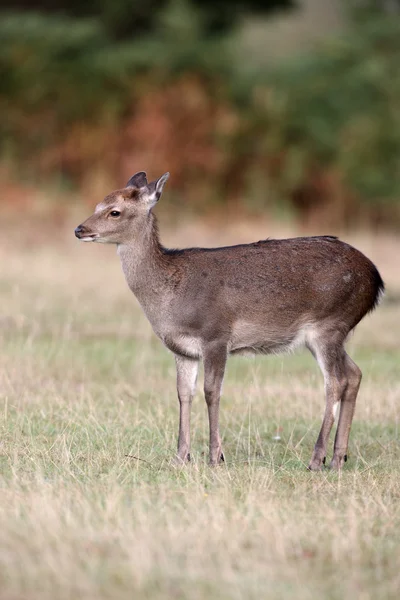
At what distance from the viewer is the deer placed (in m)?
8.74

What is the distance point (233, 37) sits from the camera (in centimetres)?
3089

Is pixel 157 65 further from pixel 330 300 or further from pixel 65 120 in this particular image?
pixel 330 300

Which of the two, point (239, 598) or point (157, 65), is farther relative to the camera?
point (157, 65)

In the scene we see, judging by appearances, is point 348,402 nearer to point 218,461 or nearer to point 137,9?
point 218,461

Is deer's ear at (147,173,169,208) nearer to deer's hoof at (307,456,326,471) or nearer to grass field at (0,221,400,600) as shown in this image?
grass field at (0,221,400,600)

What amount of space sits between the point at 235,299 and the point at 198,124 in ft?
64.2

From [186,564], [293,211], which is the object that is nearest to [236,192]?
[293,211]

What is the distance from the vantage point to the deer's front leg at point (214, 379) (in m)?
8.62

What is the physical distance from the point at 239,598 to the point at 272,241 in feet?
13.8

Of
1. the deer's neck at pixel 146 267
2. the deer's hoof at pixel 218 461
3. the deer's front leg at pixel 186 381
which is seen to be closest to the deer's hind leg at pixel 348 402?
the deer's hoof at pixel 218 461

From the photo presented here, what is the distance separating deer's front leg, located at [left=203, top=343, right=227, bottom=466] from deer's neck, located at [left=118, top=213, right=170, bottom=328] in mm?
527

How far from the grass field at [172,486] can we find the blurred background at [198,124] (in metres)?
13.7

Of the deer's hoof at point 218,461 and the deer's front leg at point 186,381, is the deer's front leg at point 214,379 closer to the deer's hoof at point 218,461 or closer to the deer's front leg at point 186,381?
the deer's hoof at point 218,461

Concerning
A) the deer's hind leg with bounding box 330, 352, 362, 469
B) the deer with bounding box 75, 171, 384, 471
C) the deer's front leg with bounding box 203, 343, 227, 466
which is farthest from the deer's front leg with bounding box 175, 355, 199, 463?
the deer's hind leg with bounding box 330, 352, 362, 469
